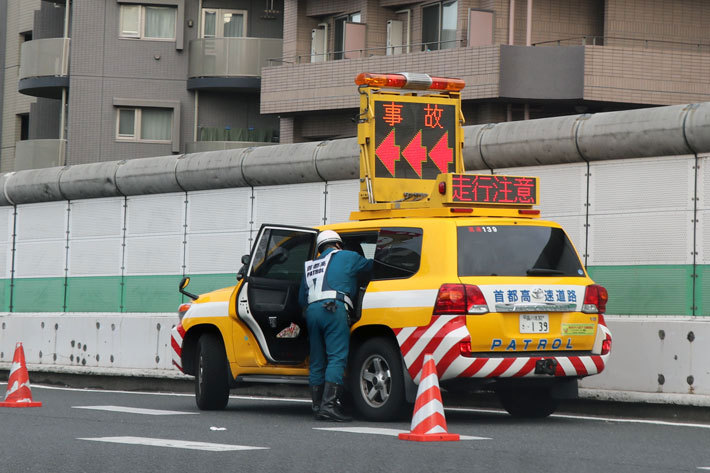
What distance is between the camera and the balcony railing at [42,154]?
134 feet

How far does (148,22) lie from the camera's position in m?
41.2

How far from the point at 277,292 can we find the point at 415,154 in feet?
10.8

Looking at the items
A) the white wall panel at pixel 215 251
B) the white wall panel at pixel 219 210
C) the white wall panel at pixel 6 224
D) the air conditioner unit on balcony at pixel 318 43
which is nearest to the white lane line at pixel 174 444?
the white wall panel at pixel 215 251

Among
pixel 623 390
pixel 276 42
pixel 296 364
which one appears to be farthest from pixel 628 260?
pixel 276 42

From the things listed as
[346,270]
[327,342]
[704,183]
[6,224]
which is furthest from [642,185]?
[6,224]

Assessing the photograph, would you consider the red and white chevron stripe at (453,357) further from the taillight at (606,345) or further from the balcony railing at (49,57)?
the balcony railing at (49,57)

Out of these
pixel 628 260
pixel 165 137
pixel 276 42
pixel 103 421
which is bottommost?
pixel 103 421

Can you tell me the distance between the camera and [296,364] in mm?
14047

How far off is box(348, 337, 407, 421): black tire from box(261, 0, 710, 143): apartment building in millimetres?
18484

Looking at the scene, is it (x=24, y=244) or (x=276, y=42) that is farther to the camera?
(x=276, y=42)

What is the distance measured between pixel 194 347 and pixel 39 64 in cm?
2778

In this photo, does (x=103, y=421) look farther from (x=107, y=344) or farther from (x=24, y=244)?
(x=24, y=244)

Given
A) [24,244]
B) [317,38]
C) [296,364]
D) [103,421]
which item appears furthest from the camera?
[317,38]

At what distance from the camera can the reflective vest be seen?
13031 millimetres
